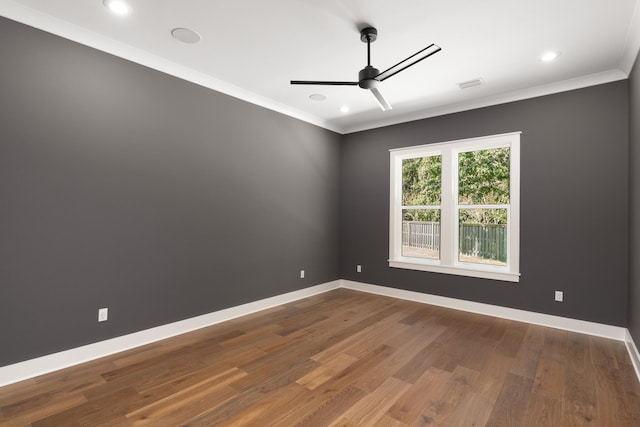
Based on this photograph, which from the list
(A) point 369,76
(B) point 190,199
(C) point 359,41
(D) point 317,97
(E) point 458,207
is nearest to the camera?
(A) point 369,76

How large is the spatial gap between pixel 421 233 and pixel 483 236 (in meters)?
0.90

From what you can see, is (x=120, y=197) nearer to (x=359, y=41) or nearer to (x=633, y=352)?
(x=359, y=41)

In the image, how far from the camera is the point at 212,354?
2.89 meters

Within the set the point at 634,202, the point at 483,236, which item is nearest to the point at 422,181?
the point at 483,236

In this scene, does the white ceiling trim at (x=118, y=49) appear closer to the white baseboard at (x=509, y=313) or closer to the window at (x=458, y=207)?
the window at (x=458, y=207)

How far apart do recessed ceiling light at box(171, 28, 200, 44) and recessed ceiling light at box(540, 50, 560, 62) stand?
3278 millimetres

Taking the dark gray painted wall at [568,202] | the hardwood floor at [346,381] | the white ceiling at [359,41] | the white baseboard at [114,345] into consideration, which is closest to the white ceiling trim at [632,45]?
the white ceiling at [359,41]

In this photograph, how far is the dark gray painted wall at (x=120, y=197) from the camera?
7.97ft

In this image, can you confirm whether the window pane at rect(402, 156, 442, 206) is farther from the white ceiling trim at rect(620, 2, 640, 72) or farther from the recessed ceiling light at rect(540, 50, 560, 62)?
the white ceiling trim at rect(620, 2, 640, 72)

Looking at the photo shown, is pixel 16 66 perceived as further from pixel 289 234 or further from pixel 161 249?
pixel 289 234

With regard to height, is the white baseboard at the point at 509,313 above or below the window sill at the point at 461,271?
below

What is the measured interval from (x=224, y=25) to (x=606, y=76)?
3.96m

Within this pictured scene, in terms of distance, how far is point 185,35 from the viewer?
9.15ft

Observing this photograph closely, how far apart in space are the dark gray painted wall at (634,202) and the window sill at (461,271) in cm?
106
